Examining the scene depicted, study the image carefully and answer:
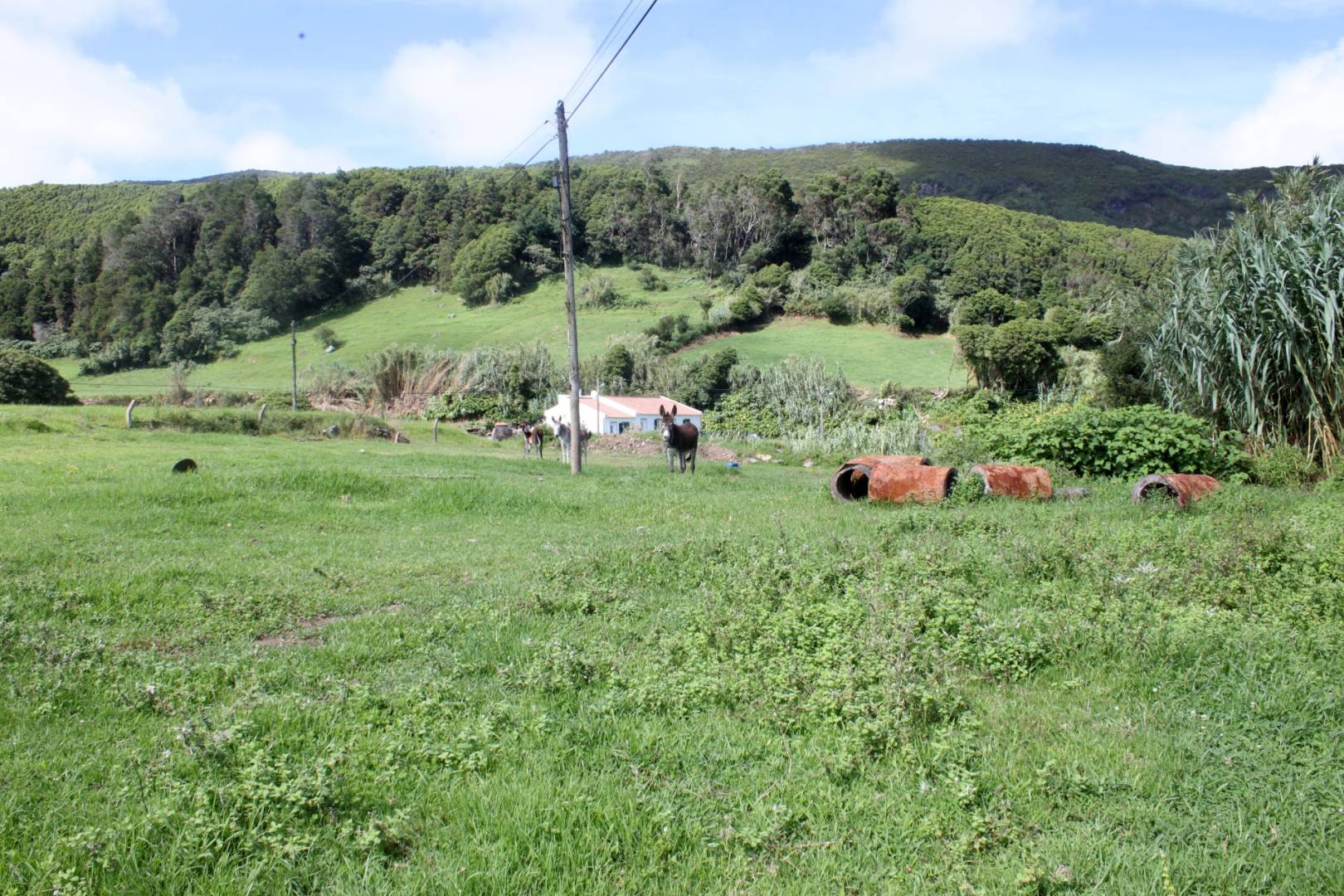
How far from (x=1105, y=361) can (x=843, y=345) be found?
2915cm

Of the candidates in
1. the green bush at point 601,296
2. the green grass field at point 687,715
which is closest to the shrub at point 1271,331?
the green grass field at point 687,715

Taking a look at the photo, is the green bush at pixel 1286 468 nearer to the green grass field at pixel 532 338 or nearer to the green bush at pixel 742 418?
the green bush at pixel 742 418

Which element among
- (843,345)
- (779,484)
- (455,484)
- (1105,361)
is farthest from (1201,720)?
(843,345)

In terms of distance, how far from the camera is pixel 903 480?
12.2m

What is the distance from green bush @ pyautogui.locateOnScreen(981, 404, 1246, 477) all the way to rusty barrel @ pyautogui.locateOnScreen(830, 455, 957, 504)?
301 cm

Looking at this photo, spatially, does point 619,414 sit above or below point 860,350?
below

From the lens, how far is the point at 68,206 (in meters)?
105

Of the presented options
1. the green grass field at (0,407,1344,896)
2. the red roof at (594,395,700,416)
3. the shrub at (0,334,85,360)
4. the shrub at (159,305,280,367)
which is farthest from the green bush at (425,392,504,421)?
the shrub at (0,334,85,360)

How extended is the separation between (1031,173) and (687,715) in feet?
440

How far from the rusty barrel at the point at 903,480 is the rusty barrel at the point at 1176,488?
2.53 meters

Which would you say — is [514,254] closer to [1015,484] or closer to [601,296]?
[601,296]

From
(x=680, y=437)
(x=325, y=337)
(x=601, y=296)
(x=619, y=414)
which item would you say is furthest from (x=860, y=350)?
(x=325, y=337)

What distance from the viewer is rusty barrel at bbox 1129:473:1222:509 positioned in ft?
36.2

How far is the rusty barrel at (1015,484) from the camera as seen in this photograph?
1203cm
